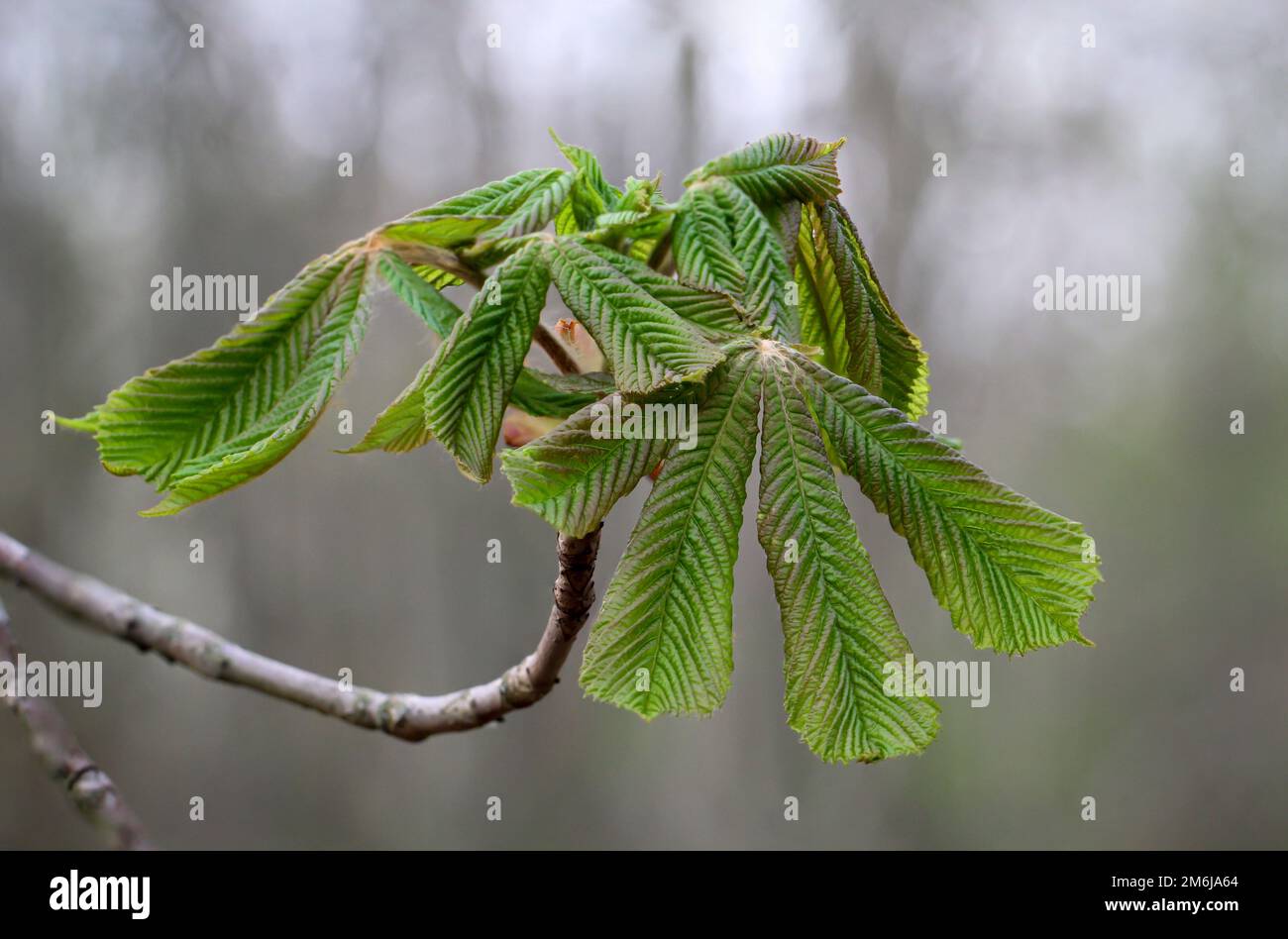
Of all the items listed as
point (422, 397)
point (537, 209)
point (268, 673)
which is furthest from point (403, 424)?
point (268, 673)

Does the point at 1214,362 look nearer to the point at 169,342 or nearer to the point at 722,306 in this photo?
the point at 722,306

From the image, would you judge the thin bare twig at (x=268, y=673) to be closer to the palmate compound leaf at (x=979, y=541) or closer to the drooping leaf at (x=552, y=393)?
the drooping leaf at (x=552, y=393)

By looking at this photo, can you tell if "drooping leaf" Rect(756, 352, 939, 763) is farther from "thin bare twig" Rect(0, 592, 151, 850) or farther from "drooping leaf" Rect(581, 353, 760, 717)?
"thin bare twig" Rect(0, 592, 151, 850)

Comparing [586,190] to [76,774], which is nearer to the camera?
[586,190]

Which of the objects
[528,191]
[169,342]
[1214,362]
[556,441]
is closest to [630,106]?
[169,342]

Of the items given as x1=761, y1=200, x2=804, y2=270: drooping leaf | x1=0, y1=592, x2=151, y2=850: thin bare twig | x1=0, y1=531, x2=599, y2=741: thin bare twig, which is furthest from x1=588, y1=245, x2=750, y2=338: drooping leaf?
x1=0, y1=592, x2=151, y2=850: thin bare twig

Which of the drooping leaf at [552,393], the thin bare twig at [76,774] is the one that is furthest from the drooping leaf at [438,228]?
the thin bare twig at [76,774]

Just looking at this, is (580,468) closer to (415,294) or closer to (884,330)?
(415,294)

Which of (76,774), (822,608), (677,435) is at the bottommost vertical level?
(76,774)
